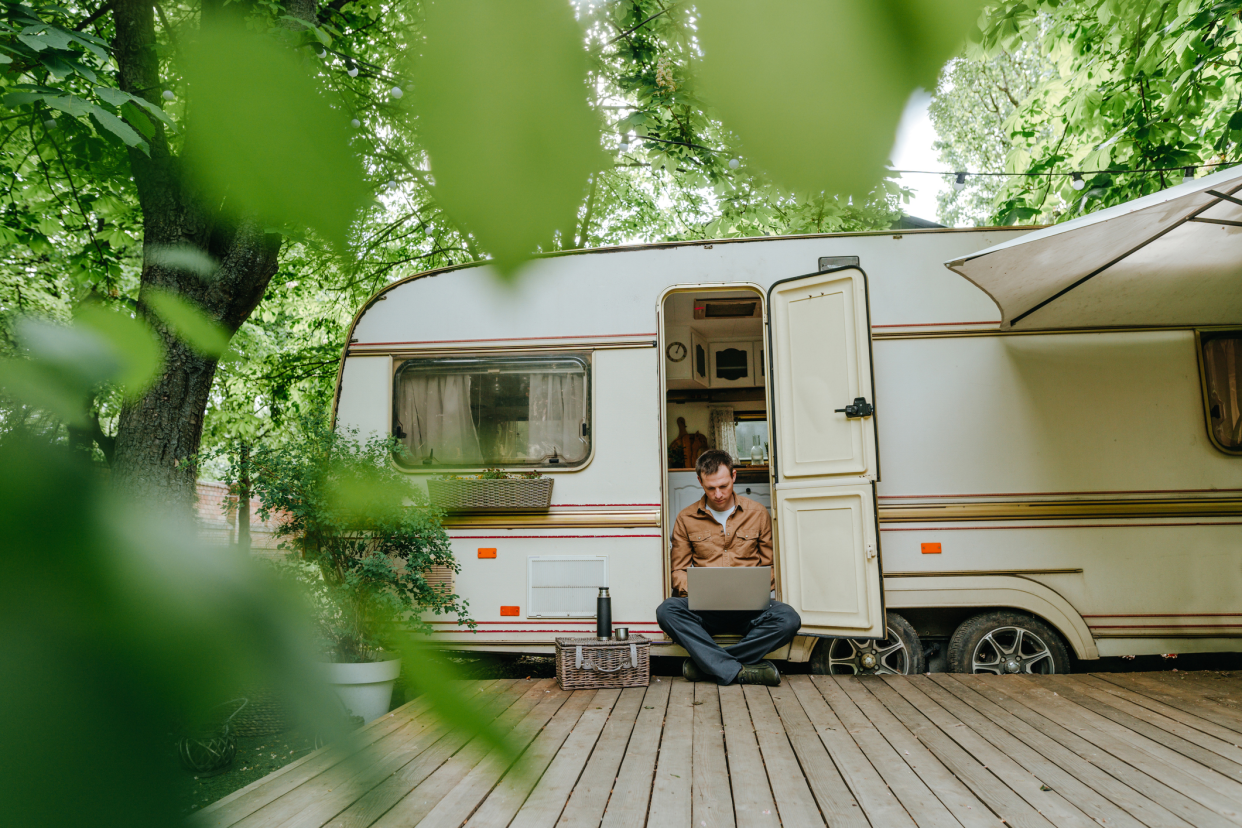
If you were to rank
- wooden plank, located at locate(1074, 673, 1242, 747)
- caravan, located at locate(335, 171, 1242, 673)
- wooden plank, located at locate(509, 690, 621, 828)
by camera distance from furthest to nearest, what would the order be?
1. caravan, located at locate(335, 171, 1242, 673)
2. wooden plank, located at locate(1074, 673, 1242, 747)
3. wooden plank, located at locate(509, 690, 621, 828)

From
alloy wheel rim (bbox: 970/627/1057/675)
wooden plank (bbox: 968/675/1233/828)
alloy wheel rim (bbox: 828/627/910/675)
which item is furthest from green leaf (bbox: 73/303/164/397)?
alloy wheel rim (bbox: 970/627/1057/675)

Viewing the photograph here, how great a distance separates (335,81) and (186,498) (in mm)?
146

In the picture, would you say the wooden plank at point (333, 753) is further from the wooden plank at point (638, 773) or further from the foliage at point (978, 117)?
the wooden plank at point (638, 773)

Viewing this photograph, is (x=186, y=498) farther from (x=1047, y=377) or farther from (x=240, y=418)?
(x=1047, y=377)

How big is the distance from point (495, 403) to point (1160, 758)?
10.7 ft

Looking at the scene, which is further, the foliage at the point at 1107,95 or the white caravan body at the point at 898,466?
the white caravan body at the point at 898,466

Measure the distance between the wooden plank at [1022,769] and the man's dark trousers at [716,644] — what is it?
2.37 ft

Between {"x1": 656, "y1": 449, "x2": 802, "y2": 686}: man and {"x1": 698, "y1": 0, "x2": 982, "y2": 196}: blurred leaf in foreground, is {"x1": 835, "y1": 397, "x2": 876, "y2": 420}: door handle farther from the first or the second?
{"x1": 698, "y1": 0, "x2": 982, "y2": 196}: blurred leaf in foreground

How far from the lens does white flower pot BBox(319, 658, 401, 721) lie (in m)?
0.25

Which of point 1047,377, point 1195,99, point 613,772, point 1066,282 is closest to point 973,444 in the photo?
point 1047,377

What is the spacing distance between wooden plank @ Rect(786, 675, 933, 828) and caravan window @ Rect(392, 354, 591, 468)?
1.90 meters

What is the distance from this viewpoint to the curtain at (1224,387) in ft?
13.8

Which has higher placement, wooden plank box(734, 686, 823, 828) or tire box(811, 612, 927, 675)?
tire box(811, 612, 927, 675)

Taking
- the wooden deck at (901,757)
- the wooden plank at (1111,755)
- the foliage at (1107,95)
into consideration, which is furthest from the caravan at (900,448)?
the foliage at (1107,95)
